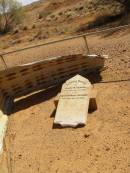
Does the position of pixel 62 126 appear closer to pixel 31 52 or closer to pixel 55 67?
pixel 55 67

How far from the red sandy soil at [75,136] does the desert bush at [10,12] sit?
23260 mm

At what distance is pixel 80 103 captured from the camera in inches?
346

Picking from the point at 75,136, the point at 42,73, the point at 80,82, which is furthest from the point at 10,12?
the point at 75,136

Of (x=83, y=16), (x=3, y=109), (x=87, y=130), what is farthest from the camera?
(x=83, y=16)

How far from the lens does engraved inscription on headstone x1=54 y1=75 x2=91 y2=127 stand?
28.0ft

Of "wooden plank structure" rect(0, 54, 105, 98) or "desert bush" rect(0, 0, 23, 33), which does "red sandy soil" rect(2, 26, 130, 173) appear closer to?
"wooden plank structure" rect(0, 54, 105, 98)

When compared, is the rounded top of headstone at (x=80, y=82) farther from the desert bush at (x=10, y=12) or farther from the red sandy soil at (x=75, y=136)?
the desert bush at (x=10, y=12)

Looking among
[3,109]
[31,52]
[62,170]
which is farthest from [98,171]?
[31,52]

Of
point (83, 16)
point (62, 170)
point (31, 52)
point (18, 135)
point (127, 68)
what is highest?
point (62, 170)

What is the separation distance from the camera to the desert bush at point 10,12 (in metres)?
33.2

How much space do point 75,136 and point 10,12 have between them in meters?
27.1

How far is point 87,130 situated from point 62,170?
1246 millimetres

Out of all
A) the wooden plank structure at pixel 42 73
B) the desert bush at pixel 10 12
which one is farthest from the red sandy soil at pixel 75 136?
the desert bush at pixel 10 12

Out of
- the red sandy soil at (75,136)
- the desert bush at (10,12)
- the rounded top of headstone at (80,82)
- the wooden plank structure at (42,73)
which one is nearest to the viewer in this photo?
the red sandy soil at (75,136)
